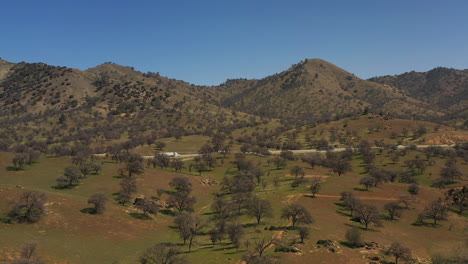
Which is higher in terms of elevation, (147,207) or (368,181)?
(368,181)

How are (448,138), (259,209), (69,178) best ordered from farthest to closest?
1. (448,138)
2. (69,178)
3. (259,209)

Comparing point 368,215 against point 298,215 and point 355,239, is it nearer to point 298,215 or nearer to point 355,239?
point 355,239

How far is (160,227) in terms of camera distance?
6656 cm

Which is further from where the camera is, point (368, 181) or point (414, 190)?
point (368, 181)

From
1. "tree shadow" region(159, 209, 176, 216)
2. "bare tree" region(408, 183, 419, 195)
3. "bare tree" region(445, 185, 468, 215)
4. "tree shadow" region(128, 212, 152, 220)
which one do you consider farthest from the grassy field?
"bare tree" region(445, 185, 468, 215)

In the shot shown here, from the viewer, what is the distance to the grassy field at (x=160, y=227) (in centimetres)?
4684

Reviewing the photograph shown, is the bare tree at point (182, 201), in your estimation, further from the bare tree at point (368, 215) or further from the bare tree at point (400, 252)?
the bare tree at point (400, 252)

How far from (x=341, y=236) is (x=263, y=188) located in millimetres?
41411

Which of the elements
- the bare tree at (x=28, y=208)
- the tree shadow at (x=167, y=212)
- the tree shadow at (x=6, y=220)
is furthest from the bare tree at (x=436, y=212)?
the tree shadow at (x=6, y=220)

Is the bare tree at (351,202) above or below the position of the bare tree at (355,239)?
above

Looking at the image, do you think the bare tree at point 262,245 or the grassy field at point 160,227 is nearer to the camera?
the bare tree at point 262,245

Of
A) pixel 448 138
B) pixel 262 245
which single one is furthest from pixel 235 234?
pixel 448 138

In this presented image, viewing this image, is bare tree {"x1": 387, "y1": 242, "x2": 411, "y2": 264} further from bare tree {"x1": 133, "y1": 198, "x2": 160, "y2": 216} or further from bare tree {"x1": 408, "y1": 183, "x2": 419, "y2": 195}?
bare tree {"x1": 133, "y1": 198, "x2": 160, "y2": 216}

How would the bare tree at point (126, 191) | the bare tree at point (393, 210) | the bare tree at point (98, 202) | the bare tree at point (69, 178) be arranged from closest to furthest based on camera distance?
the bare tree at point (98, 202)
the bare tree at point (393, 210)
the bare tree at point (126, 191)
the bare tree at point (69, 178)
